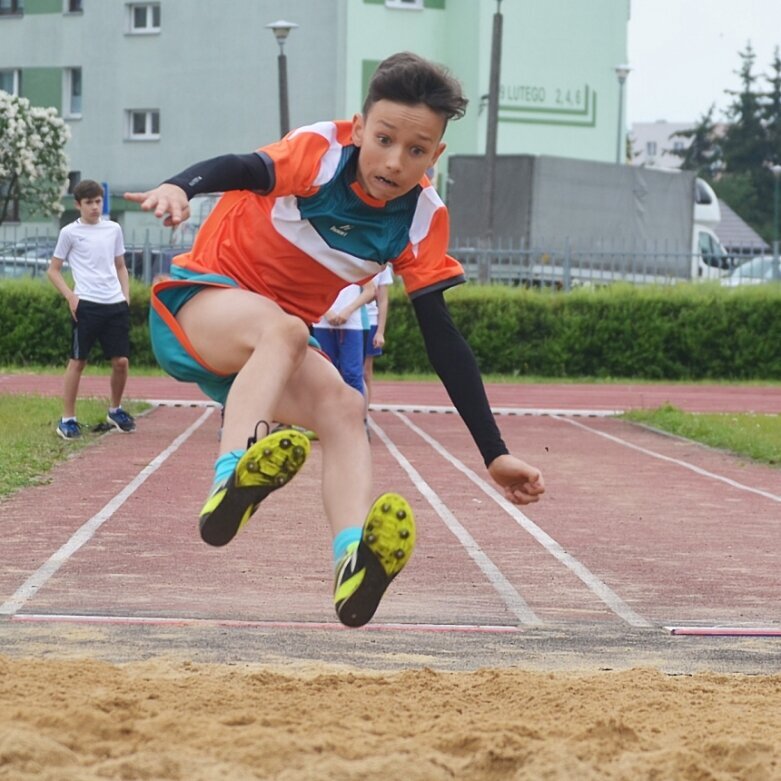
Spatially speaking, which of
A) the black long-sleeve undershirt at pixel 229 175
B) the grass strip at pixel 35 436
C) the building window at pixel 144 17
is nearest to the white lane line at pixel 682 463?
the grass strip at pixel 35 436

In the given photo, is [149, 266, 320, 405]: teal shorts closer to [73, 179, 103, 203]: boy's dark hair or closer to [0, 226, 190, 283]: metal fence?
[73, 179, 103, 203]: boy's dark hair

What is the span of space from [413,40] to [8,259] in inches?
708

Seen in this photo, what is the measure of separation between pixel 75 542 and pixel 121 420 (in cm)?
578

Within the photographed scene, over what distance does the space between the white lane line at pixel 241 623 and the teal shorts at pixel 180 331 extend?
1287 mm

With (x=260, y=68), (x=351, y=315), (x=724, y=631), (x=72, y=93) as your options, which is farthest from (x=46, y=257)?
(x=724, y=631)

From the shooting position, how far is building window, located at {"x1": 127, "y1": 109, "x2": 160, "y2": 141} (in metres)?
42.4

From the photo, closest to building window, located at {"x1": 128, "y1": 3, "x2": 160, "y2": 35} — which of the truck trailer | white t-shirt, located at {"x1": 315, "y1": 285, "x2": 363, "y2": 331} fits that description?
the truck trailer

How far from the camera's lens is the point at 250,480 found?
4.38 m

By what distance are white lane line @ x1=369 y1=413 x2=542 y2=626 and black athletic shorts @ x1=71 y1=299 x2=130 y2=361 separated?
2.48 m

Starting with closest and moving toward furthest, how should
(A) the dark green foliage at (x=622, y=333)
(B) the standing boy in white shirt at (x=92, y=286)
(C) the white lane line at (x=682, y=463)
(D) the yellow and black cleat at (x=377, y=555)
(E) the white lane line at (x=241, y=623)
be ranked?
(D) the yellow and black cleat at (x=377, y=555) → (E) the white lane line at (x=241, y=623) → (C) the white lane line at (x=682, y=463) → (B) the standing boy in white shirt at (x=92, y=286) → (A) the dark green foliage at (x=622, y=333)

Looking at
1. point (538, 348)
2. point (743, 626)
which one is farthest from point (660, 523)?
point (538, 348)

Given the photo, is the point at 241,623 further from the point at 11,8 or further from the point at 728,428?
the point at 11,8

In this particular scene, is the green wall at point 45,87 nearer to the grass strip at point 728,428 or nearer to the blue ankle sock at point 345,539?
the grass strip at point 728,428

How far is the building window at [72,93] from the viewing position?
43.6 metres
